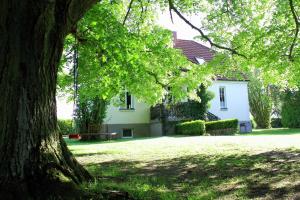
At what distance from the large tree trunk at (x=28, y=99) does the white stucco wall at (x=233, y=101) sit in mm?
31166

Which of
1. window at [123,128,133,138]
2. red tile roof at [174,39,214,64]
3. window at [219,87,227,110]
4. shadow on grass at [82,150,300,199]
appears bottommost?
shadow on grass at [82,150,300,199]

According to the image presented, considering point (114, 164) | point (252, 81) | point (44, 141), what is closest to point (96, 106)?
point (114, 164)

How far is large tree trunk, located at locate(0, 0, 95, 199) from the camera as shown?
18.3 feet

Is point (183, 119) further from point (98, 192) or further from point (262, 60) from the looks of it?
point (98, 192)

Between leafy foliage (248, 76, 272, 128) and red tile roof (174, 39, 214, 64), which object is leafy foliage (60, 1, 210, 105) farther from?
leafy foliage (248, 76, 272, 128)

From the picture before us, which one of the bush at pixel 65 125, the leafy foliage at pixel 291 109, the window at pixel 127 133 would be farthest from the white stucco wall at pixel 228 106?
the bush at pixel 65 125

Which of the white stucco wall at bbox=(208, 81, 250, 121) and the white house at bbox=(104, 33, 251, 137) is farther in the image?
the white stucco wall at bbox=(208, 81, 250, 121)

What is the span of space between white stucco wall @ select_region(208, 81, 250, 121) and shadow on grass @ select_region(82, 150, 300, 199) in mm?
24929

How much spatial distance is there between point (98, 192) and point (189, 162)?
542 cm

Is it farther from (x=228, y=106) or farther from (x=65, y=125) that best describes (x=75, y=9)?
(x=65, y=125)

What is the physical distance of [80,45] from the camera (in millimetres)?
12531

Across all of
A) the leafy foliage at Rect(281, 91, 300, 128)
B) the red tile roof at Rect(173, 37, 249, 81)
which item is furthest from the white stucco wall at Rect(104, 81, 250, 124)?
the leafy foliage at Rect(281, 91, 300, 128)

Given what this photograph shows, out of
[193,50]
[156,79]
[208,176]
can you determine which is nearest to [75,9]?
[208,176]

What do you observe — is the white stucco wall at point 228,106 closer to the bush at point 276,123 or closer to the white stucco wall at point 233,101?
the white stucco wall at point 233,101
